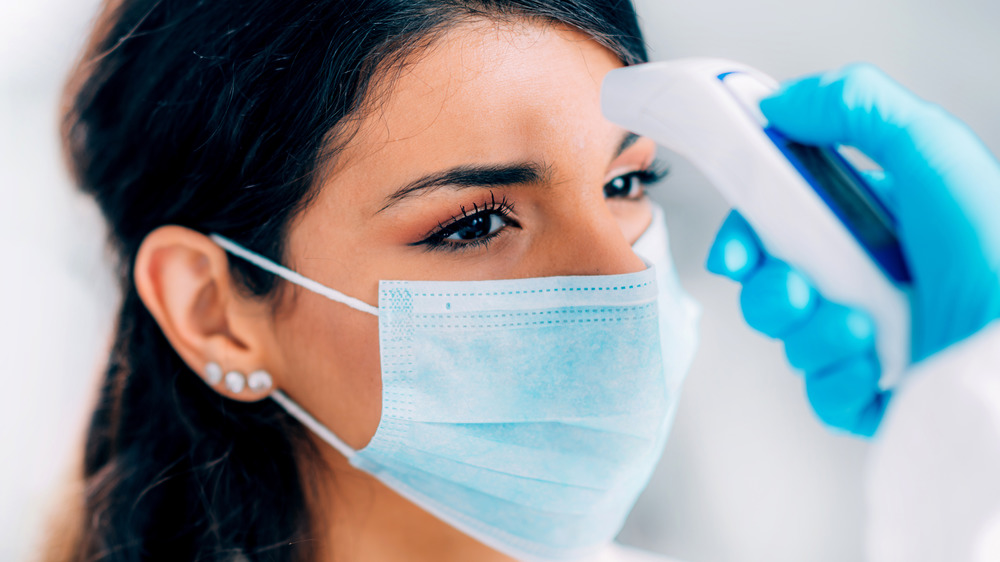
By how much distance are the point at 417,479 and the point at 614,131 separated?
61cm

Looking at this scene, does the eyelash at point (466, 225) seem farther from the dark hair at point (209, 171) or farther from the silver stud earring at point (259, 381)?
the silver stud earring at point (259, 381)

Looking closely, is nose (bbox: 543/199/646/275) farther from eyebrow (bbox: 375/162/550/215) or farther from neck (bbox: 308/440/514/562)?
neck (bbox: 308/440/514/562)

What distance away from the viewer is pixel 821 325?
71 centimetres

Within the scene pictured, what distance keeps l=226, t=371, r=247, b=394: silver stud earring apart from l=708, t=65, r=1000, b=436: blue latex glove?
766 millimetres

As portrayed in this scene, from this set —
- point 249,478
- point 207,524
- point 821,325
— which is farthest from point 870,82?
point 207,524

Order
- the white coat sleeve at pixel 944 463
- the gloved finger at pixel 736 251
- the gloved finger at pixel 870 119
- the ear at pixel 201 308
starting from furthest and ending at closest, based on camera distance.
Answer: the ear at pixel 201 308 → the gloved finger at pixel 736 251 → the gloved finger at pixel 870 119 → the white coat sleeve at pixel 944 463

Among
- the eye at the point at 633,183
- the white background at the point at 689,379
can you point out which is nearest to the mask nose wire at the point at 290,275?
the eye at the point at 633,183

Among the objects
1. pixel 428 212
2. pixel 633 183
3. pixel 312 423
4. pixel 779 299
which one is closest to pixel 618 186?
pixel 633 183

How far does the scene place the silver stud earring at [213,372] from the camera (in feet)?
3.70

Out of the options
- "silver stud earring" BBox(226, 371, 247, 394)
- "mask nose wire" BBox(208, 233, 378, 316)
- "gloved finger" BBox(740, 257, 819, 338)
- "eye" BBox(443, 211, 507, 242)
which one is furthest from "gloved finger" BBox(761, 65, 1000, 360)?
"silver stud earring" BBox(226, 371, 247, 394)

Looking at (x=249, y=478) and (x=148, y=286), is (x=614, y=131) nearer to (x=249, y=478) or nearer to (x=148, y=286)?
(x=148, y=286)

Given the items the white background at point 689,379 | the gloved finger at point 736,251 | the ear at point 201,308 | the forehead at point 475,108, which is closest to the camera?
the gloved finger at point 736,251

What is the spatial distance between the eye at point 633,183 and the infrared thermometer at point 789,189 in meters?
0.32

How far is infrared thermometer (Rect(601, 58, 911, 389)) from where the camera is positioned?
0.66m
